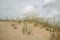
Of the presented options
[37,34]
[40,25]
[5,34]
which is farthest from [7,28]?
[40,25]

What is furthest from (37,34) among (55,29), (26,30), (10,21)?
(10,21)

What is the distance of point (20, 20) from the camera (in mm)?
6109

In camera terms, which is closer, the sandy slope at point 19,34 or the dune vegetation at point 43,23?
the sandy slope at point 19,34

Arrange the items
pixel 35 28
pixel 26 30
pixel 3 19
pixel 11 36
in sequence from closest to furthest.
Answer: pixel 11 36 → pixel 26 30 → pixel 35 28 → pixel 3 19

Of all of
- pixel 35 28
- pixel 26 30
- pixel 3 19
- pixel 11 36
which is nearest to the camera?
pixel 11 36

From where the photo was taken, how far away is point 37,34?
5191mm

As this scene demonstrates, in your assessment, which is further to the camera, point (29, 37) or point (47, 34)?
point (47, 34)

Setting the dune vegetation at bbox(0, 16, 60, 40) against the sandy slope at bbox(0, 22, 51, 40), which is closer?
the sandy slope at bbox(0, 22, 51, 40)

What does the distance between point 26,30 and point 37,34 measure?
341mm

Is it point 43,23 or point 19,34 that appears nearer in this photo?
point 19,34

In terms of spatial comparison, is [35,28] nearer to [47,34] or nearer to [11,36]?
[47,34]

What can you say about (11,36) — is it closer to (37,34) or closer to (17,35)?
(17,35)

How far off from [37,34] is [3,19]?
4.94 ft

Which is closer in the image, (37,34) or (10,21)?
(37,34)
